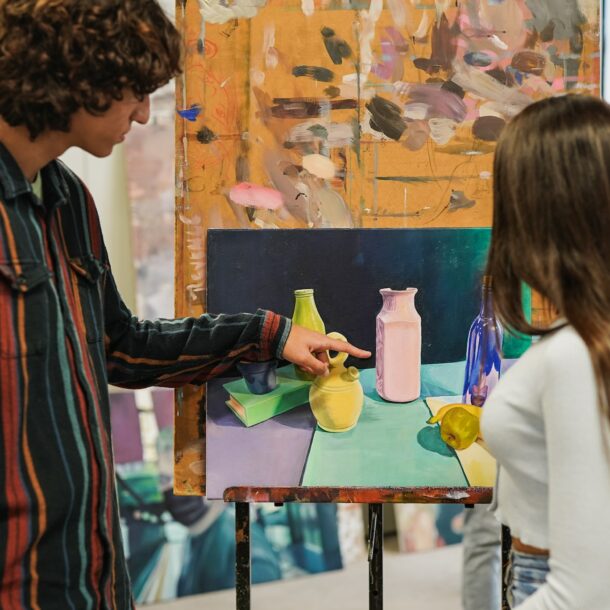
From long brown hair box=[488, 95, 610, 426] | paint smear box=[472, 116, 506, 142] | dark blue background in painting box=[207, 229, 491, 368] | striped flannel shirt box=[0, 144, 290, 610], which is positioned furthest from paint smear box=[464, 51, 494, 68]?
striped flannel shirt box=[0, 144, 290, 610]

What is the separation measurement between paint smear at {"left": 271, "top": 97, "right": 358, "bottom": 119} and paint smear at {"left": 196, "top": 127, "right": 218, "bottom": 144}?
0.12m

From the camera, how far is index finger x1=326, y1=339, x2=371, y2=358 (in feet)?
4.59

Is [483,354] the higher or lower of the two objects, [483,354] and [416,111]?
the lower

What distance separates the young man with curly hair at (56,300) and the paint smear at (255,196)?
0.33 m

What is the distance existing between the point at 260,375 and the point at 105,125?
56 cm

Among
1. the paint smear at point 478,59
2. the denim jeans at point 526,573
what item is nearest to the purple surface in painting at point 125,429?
the paint smear at point 478,59

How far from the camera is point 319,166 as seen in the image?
145 cm

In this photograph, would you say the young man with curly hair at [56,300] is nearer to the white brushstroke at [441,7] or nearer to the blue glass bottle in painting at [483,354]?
the white brushstroke at [441,7]

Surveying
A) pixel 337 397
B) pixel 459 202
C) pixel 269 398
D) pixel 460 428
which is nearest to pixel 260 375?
pixel 269 398

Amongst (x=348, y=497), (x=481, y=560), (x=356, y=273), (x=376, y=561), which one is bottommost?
(x=481, y=560)

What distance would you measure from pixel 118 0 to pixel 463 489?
977 mm

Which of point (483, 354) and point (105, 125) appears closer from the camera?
point (105, 125)

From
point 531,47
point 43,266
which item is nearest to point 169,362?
point 43,266

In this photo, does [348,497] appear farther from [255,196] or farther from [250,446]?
[255,196]
